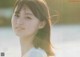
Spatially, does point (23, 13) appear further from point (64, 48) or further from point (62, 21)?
point (64, 48)

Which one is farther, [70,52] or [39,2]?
[70,52]

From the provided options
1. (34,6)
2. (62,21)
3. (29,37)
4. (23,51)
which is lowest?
(23,51)

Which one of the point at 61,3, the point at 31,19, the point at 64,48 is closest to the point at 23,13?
the point at 31,19

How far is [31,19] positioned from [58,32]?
9.3 inches

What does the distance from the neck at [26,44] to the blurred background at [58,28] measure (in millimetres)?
32

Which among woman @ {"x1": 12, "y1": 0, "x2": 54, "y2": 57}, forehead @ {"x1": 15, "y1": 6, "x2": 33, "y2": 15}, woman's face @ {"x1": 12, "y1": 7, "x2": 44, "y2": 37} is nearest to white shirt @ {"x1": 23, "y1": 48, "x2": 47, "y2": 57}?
woman @ {"x1": 12, "y1": 0, "x2": 54, "y2": 57}

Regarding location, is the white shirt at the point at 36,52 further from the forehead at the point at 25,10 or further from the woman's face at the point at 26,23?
the forehead at the point at 25,10

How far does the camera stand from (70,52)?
1.54 meters

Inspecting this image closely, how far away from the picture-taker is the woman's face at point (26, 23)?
1432 mm

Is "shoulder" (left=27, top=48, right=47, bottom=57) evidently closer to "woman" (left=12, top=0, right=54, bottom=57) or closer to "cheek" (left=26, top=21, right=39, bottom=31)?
"woman" (left=12, top=0, right=54, bottom=57)

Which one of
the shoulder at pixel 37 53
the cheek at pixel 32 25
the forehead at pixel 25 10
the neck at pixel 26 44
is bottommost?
the shoulder at pixel 37 53

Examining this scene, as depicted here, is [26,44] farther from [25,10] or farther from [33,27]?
[25,10]

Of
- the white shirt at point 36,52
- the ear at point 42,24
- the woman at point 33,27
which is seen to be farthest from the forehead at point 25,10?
the white shirt at point 36,52

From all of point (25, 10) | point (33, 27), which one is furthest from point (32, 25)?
point (25, 10)
